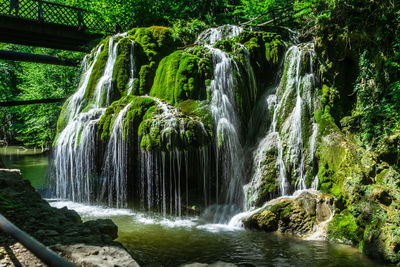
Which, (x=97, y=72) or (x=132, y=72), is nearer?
(x=132, y=72)

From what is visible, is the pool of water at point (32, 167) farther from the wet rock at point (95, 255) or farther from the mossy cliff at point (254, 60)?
the mossy cliff at point (254, 60)

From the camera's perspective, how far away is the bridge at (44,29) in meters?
14.5

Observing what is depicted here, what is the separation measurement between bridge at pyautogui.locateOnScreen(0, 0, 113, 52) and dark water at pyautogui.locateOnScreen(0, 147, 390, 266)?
11339mm

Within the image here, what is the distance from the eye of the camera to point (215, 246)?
19.9ft

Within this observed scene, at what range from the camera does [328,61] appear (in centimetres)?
888

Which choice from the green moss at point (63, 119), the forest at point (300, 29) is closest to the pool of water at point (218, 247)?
the forest at point (300, 29)

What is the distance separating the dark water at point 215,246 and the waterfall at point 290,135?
1.73 metres

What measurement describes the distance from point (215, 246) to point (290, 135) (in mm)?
4047

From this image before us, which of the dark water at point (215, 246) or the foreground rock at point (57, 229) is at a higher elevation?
the foreground rock at point (57, 229)

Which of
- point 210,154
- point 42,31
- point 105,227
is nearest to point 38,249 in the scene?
point 105,227

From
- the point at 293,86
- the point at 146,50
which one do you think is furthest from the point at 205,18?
the point at 293,86

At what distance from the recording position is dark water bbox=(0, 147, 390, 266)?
17.6 feet

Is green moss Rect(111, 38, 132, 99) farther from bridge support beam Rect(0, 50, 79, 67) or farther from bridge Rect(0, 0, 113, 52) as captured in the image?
bridge support beam Rect(0, 50, 79, 67)

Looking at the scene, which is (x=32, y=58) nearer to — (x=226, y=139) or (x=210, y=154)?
(x=210, y=154)
